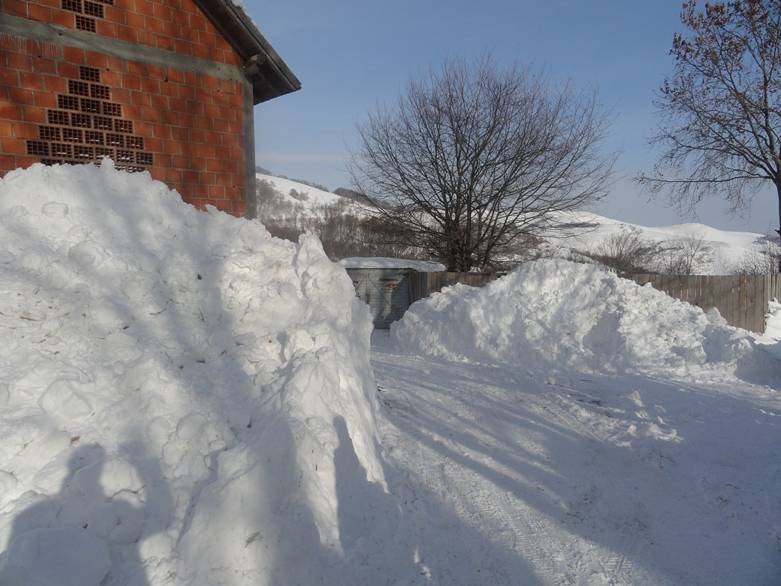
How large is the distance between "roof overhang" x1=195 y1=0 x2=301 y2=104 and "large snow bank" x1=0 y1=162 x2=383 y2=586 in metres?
2.52

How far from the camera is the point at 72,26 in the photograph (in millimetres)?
5676

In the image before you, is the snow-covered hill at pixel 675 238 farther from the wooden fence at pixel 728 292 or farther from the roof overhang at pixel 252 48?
the roof overhang at pixel 252 48

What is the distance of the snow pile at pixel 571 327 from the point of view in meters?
Result: 9.49

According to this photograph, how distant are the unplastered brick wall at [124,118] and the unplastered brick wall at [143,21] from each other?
0.89 feet

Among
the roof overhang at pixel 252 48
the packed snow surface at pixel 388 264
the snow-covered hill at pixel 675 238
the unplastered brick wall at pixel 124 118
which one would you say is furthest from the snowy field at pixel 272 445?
the snow-covered hill at pixel 675 238

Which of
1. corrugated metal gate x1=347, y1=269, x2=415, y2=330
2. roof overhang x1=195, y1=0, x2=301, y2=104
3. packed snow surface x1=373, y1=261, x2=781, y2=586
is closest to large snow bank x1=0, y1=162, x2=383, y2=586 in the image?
packed snow surface x1=373, y1=261, x2=781, y2=586

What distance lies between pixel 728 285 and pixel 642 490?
11145 mm

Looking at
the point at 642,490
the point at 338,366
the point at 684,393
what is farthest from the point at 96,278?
the point at 684,393

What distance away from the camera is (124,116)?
19.8ft

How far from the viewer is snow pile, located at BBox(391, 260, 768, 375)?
9.49 meters

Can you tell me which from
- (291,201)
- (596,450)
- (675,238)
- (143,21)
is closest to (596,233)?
(675,238)

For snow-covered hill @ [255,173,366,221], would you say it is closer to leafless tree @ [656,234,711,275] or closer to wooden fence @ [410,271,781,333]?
leafless tree @ [656,234,711,275]

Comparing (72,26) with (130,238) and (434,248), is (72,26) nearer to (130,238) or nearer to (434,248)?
(130,238)

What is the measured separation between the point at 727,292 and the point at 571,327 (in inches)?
229
